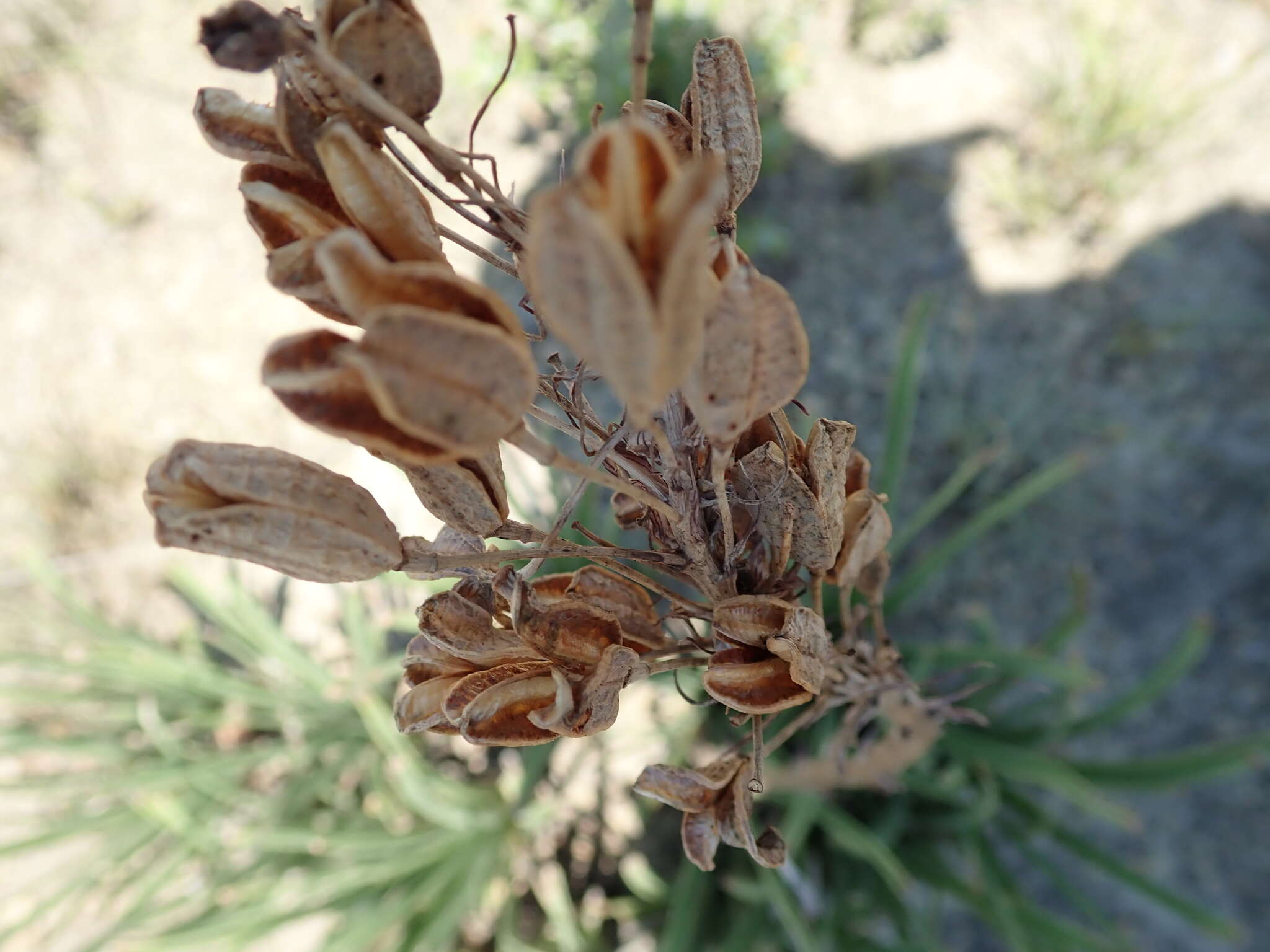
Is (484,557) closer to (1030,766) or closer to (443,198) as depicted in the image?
(443,198)

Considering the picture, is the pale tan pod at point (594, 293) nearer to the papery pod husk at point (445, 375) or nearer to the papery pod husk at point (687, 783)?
the papery pod husk at point (445, 375)

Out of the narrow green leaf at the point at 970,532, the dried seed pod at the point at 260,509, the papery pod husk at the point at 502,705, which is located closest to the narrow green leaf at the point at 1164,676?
the narrow green leaf at the point at 970,532

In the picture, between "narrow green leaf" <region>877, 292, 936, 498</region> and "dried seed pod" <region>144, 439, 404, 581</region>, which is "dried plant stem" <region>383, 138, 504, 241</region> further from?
"narrow green leaf" <region>877, 292, 936, 498</region>

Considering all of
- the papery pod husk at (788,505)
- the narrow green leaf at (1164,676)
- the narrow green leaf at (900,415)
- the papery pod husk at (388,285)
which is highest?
the narrow green leaf at (900,415)

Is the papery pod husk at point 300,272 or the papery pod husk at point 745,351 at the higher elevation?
the papery pod husk at point 745,351

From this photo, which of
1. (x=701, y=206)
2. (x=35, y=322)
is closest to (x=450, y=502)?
(x=701, y=206)

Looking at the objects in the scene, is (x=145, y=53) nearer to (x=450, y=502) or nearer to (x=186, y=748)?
(x=186, y=748)

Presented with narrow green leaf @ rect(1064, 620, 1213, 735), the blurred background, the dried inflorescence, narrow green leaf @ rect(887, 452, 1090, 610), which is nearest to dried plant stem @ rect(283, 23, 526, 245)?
the dried inflorescence

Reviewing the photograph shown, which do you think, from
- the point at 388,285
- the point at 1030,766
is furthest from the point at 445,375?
the point at 1030,766
